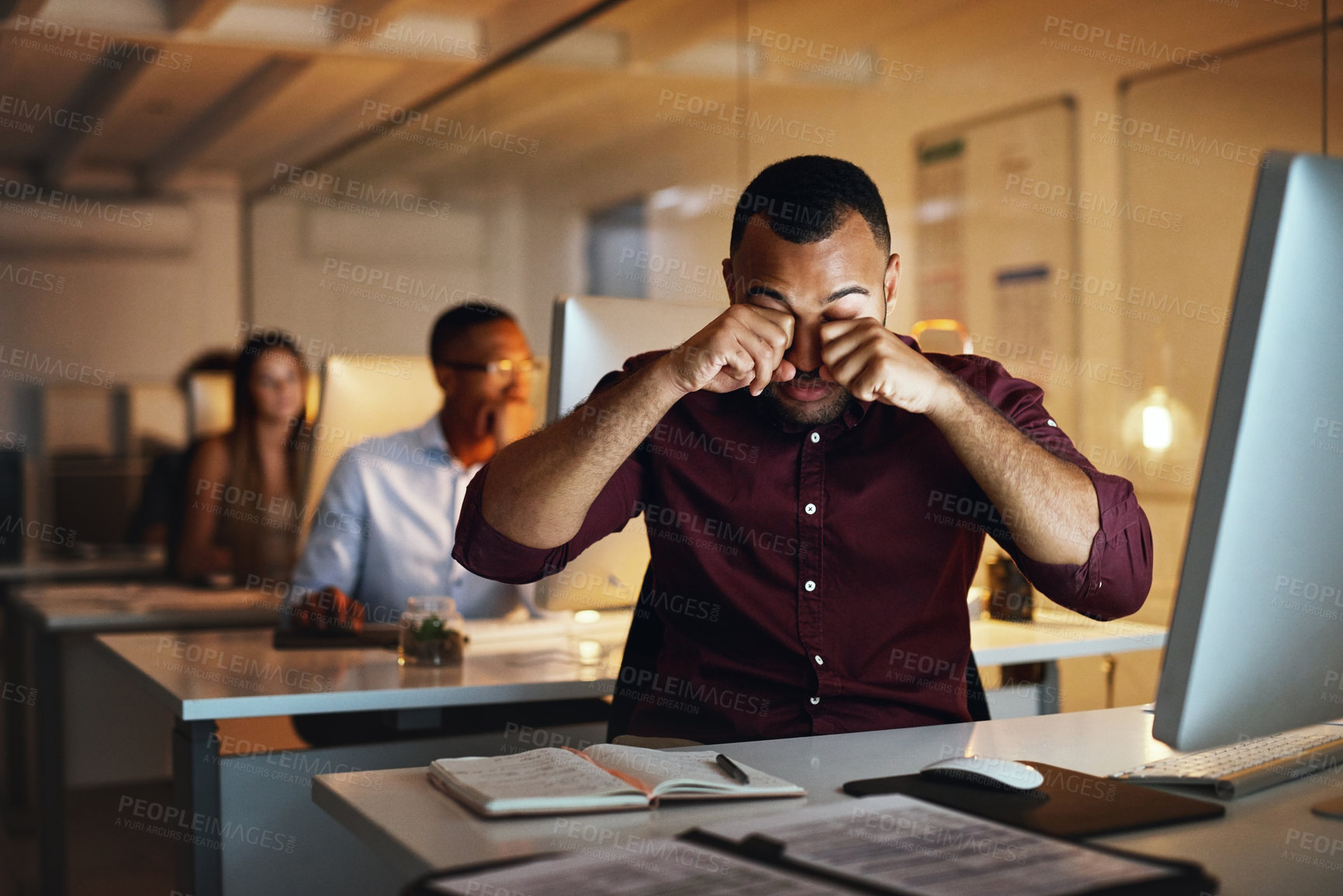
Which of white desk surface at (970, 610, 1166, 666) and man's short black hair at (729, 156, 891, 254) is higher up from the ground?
man's short black hair at (729, 156, 891, 254)

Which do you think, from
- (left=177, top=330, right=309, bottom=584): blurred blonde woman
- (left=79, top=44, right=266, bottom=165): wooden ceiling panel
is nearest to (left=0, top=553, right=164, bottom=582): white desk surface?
(left=177, top=330, right=309, bottom=584): blurred blonde woman

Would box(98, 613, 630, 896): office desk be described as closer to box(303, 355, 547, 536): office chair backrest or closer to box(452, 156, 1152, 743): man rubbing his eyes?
box(452, 156, 1152, 743): man rubbing his eyes

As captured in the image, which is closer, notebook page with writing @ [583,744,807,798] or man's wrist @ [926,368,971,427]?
notebook page with writing @ [583,744,807,798]

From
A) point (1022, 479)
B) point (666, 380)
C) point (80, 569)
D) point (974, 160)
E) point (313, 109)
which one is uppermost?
point (313, 109)

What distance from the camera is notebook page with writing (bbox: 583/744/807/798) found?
111cm

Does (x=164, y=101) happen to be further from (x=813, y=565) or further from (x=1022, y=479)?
(x=1022, y=479)

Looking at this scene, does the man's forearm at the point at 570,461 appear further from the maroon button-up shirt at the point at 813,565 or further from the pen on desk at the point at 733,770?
the pen on desk at the point at 733,770

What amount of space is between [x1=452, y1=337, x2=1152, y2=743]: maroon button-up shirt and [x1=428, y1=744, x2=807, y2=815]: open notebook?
456 mm

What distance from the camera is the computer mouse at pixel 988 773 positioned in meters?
1.12

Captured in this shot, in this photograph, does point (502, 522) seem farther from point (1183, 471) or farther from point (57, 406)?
point (57, 406)

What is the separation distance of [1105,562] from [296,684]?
1200 millimetres

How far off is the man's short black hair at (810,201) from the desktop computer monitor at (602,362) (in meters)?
0.30

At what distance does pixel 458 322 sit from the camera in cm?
281

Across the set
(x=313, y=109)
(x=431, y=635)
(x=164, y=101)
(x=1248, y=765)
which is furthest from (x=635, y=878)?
(x=164, y=101)
